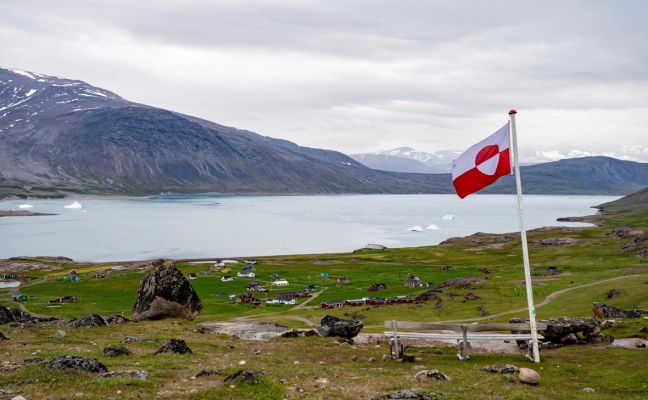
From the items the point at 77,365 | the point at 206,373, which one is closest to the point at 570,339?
the point at 206,373

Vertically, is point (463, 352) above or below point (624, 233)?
above

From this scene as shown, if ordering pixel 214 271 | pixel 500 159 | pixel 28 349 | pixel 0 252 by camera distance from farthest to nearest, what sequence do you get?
pixel 0 252 < pixel 214 271 < pixel 28 349 < pixel 500 159

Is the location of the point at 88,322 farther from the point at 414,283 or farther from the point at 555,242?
the point at 555,242

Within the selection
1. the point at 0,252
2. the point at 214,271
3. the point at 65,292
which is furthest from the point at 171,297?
the point at 0,252

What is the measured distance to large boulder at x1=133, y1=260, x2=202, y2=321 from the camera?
4041 centimetres

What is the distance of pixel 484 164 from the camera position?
23.1m

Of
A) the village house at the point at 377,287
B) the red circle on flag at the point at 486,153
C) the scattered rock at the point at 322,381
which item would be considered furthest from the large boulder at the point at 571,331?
the village house at the point at 377,287

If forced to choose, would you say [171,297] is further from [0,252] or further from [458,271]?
[0,252]

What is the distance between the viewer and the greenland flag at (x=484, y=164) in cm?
2236

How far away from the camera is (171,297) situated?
40.8 metres

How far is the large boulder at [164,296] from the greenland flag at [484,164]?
25265 millimetres

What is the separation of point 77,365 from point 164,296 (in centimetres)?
2226

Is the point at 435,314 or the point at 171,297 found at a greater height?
the point at 171,297

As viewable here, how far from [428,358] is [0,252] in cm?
→ 17453
